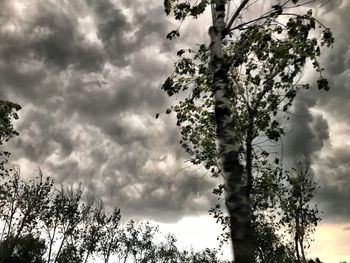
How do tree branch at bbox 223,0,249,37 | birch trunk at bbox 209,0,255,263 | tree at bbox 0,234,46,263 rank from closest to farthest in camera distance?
birch trunk at bbox 209,0,255,263, tree branch at bbox 223,0,249,37, tree at bbox 0,234,46,263

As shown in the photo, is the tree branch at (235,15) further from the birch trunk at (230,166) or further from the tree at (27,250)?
the tree at (27,250)

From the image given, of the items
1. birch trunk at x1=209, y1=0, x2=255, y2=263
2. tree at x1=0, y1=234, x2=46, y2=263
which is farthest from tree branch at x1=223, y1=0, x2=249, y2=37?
tree at x1=0, y1=234, x2=46, y2=263

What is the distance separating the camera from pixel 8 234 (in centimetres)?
5791

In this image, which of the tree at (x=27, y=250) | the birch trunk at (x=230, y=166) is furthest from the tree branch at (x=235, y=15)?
the tree at (x=27, y=250)

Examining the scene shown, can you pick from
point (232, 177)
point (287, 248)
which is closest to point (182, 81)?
point (232, 177)

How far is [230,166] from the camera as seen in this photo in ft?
26.9

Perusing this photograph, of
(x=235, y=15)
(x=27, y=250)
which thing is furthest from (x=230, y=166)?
(x=27, y=250)

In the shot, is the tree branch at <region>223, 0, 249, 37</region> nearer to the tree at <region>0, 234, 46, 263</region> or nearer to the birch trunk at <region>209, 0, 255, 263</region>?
the birch trunk at <region>209, 0, 255, 263</region>

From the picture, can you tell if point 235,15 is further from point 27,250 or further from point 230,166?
point 27,250

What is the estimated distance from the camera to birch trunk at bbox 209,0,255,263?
7.57m

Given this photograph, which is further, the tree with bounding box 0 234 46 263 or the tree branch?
the tree with bounding box 0 234 46 263

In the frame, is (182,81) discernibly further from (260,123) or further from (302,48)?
(260,123)

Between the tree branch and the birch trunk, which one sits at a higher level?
the tree branch

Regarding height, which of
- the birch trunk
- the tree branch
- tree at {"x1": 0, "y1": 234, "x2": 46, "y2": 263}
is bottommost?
the birch trunk
